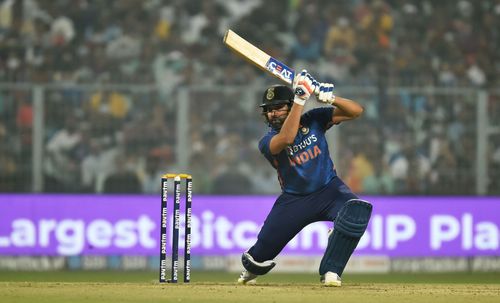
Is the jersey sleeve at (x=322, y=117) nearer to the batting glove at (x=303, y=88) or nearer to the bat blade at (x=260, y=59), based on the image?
the bat blade at (x=260, y=59)

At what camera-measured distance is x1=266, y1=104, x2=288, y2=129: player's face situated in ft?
28.0

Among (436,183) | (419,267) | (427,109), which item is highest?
(427,109)

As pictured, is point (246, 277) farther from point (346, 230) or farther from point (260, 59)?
point (260, 59)

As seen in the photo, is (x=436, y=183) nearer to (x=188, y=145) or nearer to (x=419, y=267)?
(x=419, y=267)

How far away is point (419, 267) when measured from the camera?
44.8 ft

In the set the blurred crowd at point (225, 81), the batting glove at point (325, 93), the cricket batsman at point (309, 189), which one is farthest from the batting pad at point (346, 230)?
the blurred crowd at point (225, 81)

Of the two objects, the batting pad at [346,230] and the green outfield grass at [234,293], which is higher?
the batting pad at [346,230]

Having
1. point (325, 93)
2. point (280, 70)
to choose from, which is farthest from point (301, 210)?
point (280, 70)

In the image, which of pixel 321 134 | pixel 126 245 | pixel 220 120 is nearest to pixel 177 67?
pixel 220 120

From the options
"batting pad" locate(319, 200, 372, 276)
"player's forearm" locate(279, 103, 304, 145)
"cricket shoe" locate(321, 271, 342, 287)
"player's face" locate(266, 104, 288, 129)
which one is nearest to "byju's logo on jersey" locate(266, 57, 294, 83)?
"player's face" locate(266, 104, 288, 129)

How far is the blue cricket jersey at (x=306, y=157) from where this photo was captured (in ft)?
27.9

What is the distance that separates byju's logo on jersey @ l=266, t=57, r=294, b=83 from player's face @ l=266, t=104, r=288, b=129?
0.75ft

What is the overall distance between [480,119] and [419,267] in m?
2.01

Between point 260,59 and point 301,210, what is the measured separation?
1238 millimetres
